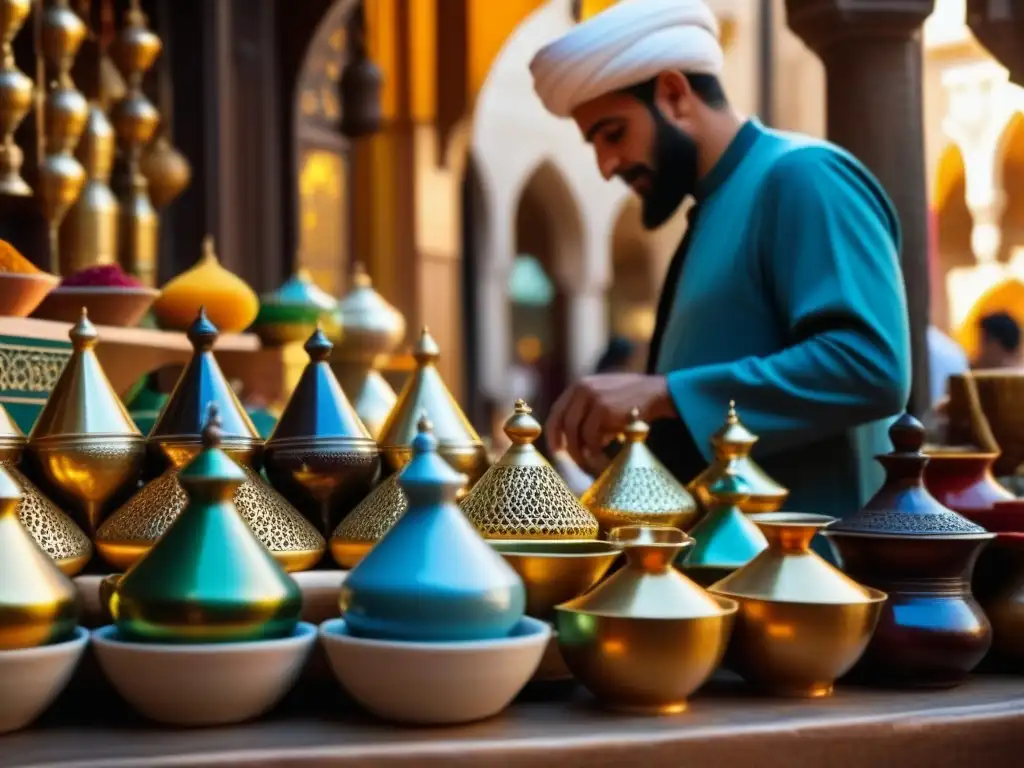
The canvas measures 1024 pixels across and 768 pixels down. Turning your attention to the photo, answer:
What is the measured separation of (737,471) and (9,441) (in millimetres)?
601

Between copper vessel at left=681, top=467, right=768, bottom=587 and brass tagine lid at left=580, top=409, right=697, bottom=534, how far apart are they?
0.10ft

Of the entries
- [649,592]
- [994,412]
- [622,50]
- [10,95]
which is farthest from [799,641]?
[10,95]

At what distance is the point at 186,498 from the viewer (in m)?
1.02

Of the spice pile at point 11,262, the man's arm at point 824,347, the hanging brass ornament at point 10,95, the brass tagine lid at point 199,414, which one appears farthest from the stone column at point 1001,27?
the brass tagine lid at point 199,414

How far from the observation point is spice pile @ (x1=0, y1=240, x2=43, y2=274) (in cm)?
150

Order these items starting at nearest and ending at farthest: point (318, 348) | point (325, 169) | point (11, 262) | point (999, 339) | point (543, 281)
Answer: point (318, 348) < point (11, 262) < point (999, 339) < point (325, 169) < point (543, 281)

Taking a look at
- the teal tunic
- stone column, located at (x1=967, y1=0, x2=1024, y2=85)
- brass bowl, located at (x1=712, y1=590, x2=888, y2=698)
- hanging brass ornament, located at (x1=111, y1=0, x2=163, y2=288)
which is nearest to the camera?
brass bowl, located at (x1=712, y1=590, x2=888, y2=698)

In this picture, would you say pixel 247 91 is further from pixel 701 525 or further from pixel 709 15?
pixel 701 525

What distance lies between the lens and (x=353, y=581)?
2.80 ft

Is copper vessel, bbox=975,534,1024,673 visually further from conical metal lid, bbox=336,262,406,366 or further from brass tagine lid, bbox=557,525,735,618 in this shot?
conical metal lid, bbox=336,262,406,366

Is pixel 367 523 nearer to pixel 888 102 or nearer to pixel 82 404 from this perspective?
pixel 82 404

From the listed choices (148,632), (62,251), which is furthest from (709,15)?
(62,251)

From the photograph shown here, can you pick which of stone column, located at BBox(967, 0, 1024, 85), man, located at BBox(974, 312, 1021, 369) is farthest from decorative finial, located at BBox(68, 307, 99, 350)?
man, located at BBox(974, 312, 1021, 369)

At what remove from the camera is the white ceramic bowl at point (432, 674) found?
2.71 feet
